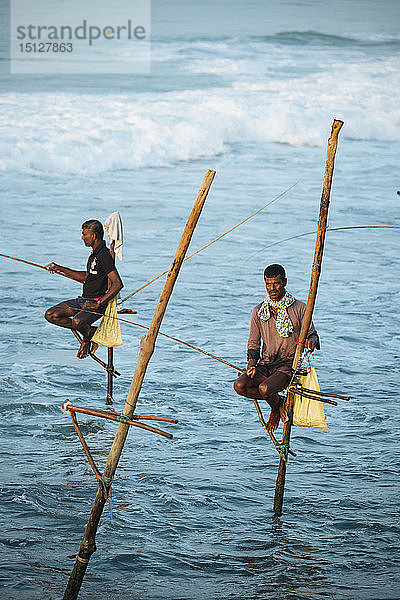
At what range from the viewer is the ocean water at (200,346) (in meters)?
4.95

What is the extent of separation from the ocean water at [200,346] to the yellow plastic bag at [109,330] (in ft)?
2.36

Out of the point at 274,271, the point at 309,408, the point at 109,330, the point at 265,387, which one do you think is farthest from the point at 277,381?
the point at 109,330

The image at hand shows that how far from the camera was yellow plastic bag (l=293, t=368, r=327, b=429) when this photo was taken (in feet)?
17.1

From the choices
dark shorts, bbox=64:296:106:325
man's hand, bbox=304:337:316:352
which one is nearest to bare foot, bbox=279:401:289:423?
man's hand, bbox=304:337:316:352

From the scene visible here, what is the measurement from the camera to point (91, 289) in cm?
673

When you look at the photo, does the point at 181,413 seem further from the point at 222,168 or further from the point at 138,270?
the point at 222,168

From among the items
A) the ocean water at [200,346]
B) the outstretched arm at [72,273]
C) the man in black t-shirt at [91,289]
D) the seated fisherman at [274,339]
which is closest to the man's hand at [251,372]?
the seated fisherman at [274,339]

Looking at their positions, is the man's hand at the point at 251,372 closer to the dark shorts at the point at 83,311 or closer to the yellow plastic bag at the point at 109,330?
the yellow plastic bag at the point at 109,330

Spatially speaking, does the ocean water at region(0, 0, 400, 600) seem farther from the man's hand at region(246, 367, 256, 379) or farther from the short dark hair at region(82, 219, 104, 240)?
the short dark hair at region(82, 219, 104, 240)

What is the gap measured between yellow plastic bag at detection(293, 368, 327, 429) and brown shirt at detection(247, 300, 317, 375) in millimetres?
204

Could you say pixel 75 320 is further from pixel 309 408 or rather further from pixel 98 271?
pixel 309 408

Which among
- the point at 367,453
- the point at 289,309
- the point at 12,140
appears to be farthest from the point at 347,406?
the point at 12,140

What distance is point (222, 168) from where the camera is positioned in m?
18.7

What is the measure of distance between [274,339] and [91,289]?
1870 mm
